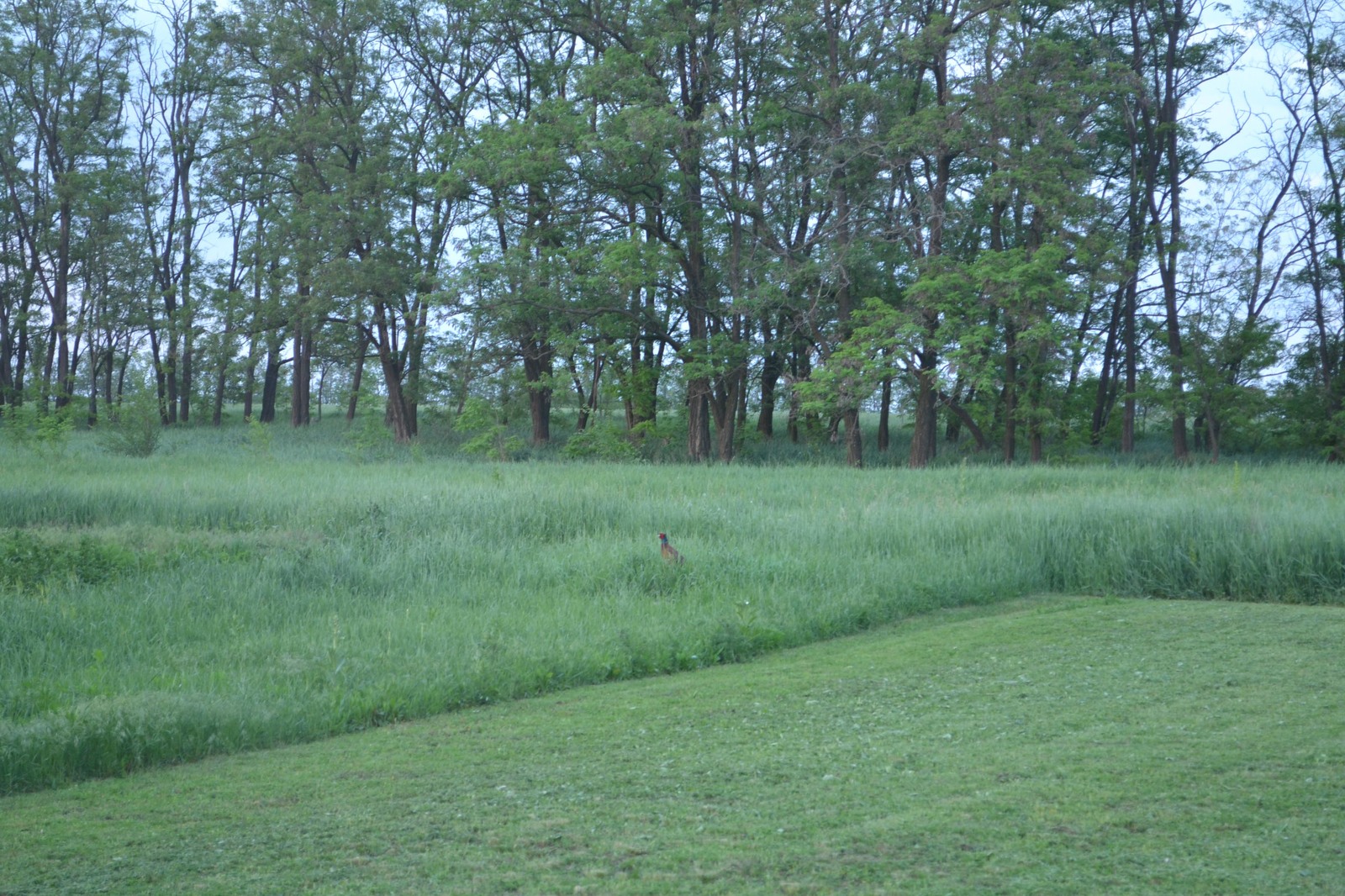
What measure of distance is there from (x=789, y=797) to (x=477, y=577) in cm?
659

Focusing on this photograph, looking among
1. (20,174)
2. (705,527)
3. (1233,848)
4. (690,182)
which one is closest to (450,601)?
(705,527)

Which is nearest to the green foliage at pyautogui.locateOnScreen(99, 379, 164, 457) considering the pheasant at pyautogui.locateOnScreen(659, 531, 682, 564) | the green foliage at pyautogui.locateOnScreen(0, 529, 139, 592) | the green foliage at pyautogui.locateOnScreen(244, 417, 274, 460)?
the green foliage at pyautogui.locateOnScreen(244, 417, 274, 460)

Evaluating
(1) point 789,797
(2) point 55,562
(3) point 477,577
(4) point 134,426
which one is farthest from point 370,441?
(1) point 789,797

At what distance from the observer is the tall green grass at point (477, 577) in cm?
649

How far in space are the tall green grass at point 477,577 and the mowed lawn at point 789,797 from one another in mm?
564

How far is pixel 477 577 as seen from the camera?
414 inches

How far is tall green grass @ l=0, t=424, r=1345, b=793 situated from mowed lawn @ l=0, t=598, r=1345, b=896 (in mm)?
564

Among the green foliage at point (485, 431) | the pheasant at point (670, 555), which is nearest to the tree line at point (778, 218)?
the green foliage at point (485, 431)

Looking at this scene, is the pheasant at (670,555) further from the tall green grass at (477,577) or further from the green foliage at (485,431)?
the green foliage at (485,431)

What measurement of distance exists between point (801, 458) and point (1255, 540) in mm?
21235

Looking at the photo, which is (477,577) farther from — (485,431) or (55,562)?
(485,431)

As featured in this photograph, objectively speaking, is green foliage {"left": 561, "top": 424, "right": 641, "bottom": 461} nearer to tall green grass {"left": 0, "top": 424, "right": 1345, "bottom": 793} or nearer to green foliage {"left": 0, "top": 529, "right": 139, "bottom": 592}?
tall green grass {"left": 0, "top": 424, "right": 1345, "bottom": 793}

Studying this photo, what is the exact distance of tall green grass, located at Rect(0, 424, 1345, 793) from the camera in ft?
21.3

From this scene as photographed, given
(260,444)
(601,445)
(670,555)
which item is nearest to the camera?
(670,555)
